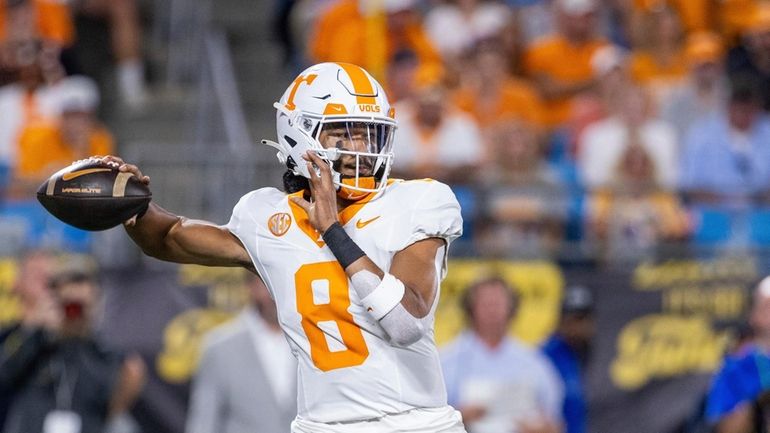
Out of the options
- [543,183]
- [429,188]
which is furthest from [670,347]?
[429,188]

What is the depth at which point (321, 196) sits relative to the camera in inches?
169

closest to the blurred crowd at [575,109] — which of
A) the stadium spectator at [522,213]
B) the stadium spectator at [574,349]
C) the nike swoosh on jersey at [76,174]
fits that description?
the stadium spectator at [522,213]

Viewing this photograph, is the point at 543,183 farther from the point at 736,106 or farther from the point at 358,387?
the point at 358,387

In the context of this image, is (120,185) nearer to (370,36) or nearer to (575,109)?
(370,36)

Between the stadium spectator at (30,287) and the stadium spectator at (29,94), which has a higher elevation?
the stadium spectator at (29,94)

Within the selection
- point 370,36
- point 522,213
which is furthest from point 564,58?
point 522,213

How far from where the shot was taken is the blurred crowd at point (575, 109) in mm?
8211

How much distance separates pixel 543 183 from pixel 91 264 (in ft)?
8.47

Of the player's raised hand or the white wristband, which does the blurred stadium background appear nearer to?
the player's raised hand

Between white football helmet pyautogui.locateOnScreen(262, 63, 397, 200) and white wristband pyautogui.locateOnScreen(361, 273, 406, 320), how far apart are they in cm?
42

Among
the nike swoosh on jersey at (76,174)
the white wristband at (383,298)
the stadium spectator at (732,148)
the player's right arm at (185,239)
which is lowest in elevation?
the stadium spectator at (732,148)

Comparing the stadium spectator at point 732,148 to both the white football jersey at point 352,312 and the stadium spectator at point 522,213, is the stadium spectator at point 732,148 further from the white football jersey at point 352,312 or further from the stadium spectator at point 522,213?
the white football jersey at point 352,312

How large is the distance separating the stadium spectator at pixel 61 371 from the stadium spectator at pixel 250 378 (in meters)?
0.44

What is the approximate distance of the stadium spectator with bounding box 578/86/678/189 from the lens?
29.6 feet
